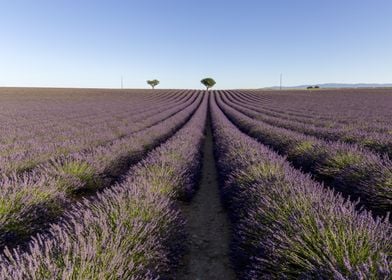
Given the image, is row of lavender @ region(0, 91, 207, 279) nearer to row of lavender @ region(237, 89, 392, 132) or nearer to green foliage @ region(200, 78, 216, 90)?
row of lavender @ region(237, 89, 392, 132)

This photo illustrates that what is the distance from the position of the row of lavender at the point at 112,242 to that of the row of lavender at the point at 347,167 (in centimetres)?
252

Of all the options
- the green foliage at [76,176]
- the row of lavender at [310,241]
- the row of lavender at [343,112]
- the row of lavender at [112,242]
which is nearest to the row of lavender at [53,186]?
the green foliage at [76,176]

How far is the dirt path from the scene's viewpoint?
2.82 meters

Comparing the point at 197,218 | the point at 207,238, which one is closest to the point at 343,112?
the point at 197,218

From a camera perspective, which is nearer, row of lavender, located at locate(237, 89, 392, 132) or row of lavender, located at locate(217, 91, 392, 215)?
row of lavender, located at locate(217, 91, 392, 215)

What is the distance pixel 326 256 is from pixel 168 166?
3.31m

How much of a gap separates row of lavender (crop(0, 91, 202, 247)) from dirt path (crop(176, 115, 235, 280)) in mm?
1724

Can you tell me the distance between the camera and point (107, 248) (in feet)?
6.68

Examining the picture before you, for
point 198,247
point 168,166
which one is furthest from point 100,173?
point 198,247

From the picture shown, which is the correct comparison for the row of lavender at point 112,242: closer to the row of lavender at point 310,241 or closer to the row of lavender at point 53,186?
the row of lavender at point 53,186

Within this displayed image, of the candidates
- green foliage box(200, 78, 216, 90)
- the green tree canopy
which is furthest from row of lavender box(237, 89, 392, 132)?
the green tree canopy

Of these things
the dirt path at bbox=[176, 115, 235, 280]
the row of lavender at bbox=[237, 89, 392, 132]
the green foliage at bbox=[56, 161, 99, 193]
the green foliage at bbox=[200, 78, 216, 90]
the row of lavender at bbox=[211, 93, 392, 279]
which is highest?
the green foliage at bbox=[200, 78, 216, 90]

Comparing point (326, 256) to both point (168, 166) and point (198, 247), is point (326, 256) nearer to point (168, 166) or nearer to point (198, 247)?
point (198, 247)

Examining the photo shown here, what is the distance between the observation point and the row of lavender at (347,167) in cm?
352
